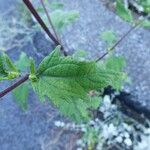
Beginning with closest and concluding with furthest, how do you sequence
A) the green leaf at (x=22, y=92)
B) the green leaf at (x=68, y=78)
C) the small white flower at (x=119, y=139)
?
the green leaf at (x=68, y=78)
the green leaf at (x=22, y=92)
the small white flower at (x=119, y=139)

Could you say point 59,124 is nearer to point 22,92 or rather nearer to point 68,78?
point 22,92

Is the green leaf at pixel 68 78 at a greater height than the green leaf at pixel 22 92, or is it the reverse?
the green leaf at pixel 68 78

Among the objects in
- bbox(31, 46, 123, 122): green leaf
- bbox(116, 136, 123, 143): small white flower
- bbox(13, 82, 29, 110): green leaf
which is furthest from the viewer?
bbox(116, 136, 123, 143): small white flower

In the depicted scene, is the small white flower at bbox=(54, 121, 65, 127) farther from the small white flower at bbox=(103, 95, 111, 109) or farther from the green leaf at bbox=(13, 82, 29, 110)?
the green leaf at bbox=(13, 82, 29, 110)

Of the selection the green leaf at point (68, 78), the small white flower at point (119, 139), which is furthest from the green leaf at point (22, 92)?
the small white flower at point (119, 139)

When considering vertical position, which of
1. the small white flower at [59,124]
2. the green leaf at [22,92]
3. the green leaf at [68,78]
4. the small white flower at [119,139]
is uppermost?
the green leaf at [68,78]

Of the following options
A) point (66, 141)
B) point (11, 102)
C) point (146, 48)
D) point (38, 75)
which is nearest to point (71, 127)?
point (66, 141)

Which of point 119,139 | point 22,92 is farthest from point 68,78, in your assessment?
point 119,139

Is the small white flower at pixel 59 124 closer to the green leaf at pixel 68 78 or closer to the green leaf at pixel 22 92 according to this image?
the green leaf at pixel 22 92

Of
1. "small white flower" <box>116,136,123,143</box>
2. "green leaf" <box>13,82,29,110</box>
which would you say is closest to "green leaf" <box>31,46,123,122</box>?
"green leaf" <box>13,82,29,110</box>

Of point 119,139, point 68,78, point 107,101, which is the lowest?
point 119,139

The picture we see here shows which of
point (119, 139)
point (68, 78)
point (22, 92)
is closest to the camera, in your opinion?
point (68, 78)
